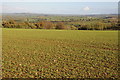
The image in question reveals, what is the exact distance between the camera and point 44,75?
328 inches

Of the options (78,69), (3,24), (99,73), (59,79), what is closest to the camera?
(59,79)

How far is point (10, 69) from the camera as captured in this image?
938 centimetres

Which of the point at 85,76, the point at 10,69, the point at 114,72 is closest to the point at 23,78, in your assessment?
the point at 10,69

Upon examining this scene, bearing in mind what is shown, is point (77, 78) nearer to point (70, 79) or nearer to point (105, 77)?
point (70, 79)

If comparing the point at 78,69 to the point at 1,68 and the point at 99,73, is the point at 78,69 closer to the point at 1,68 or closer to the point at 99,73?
→ the point at 99,73

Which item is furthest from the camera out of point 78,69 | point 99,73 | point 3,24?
point 3,24

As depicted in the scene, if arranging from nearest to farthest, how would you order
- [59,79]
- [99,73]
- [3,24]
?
[59,79], [99,73], [3,24]

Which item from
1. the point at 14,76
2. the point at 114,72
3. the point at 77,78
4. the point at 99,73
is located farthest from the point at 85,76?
the point at 14,76

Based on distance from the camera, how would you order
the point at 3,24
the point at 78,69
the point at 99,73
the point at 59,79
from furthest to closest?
the point at 3,24, the point at 78,69, the point at 99,73, the point at 59,79

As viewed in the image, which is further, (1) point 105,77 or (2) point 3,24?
(2) point 3,24

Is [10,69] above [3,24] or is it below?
below

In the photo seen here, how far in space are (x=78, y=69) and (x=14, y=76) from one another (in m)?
4.02

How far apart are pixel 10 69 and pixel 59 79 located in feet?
11.6

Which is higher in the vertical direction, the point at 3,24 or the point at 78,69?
the point at 3,24
